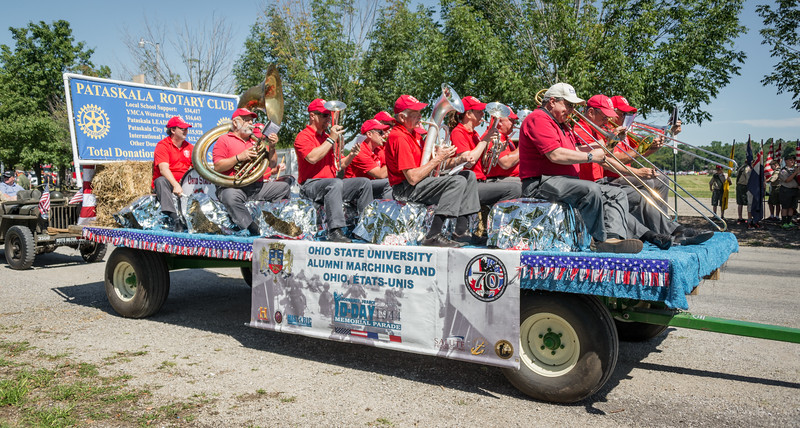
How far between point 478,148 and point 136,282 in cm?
418

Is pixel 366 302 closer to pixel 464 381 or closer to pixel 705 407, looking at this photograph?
pixel 464 381

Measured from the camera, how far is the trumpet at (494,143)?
5.34 metres

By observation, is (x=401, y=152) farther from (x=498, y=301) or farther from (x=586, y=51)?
(x=586, y=51)

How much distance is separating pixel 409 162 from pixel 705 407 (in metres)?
2.86

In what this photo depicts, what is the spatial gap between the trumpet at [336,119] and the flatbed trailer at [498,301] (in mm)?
1278

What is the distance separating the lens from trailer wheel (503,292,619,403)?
152 inches

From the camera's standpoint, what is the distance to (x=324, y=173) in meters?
5.96

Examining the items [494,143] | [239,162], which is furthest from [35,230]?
[494,143]

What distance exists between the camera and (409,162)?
5.07 m

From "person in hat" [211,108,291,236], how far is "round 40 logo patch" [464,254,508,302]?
265 cm

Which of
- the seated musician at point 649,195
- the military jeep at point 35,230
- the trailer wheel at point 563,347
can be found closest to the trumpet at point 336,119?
the seated musician at point 649,195

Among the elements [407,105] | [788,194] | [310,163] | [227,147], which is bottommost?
[788,194]

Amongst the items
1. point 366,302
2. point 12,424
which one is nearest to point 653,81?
point 366,302

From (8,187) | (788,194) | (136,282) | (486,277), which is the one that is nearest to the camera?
(486,277)
